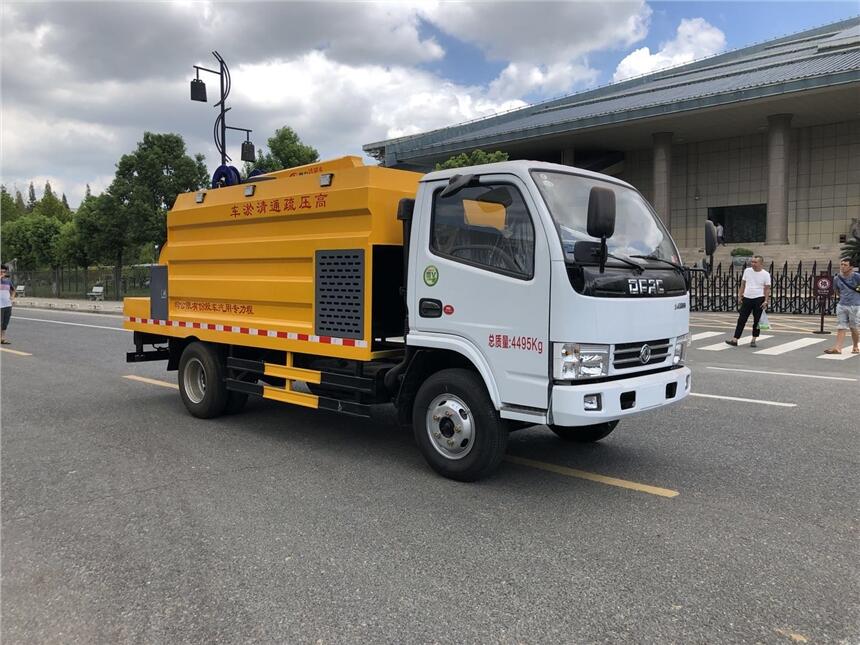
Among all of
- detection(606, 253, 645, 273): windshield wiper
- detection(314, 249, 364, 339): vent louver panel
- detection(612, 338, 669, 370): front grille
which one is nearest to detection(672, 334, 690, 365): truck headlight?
detection(612, 338, 669, 370): front grille

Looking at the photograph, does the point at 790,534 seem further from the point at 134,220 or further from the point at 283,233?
the point at 134,220

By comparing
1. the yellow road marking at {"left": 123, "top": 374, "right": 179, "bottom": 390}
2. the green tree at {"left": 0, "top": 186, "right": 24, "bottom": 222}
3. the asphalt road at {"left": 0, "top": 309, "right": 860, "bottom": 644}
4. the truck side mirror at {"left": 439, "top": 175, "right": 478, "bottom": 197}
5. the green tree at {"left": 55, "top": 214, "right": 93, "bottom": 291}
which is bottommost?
the asphalt road at {"left": 0, "top": 309, "right": 860, "bottom": 644}

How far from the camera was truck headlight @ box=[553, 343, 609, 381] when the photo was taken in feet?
13.7

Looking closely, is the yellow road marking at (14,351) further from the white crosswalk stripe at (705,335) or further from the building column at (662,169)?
the building column at (662,169)

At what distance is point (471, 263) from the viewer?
15.3 ft

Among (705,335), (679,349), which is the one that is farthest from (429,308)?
(705,335)

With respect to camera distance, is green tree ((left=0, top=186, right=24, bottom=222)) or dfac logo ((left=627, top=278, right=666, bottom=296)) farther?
green tree ((left=0, top=186, right=24, bottom=222))

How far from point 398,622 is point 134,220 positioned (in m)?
34.2

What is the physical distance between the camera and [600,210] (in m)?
3.97

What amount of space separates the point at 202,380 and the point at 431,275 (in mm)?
3578

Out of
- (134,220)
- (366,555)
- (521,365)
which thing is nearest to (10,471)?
(366,555)

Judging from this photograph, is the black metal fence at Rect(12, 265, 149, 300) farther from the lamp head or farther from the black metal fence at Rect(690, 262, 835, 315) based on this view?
the black metal fence at Rect(690, 262, 835, 315)

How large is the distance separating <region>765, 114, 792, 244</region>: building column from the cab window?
104 ft

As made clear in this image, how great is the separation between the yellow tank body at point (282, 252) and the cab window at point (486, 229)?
24.3 inches
